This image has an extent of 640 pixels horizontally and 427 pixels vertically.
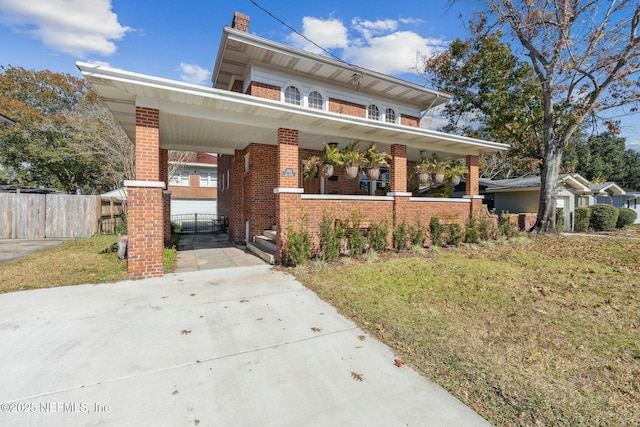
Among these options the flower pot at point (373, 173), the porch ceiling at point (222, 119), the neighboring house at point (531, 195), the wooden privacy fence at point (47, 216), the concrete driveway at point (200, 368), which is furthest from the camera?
the neighboring house at point (531, 195)

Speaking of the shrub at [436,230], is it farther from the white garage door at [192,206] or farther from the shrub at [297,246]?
the white garage door at [192,206]

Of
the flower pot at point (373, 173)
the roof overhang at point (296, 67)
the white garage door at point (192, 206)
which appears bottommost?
the white garage door at point (192, 206)

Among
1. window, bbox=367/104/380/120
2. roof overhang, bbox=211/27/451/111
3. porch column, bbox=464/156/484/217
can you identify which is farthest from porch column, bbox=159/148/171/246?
porch column, bbox=464/156/484/217

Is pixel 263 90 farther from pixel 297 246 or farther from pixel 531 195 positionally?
pixel 531 195

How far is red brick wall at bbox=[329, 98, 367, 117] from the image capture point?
11.1 m

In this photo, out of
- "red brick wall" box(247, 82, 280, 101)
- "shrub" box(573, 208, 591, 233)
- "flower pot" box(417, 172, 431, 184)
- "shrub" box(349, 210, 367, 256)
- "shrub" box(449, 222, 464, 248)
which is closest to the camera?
"shrub" box(349, 210, 367, 256)

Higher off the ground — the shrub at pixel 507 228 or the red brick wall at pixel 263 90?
the red brick wall at pixel 263 90

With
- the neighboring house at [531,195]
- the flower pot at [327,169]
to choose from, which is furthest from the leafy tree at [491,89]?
the flower pot at [327,169]

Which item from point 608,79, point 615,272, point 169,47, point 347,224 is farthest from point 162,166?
point 608,79

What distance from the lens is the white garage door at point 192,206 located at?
72.8 feet

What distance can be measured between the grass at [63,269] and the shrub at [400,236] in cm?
613

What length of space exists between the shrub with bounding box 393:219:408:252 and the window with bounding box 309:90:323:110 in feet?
17.5

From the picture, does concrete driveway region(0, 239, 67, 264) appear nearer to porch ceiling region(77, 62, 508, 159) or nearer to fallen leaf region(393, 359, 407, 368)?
porch ceiling region(77, 62, 508, 159)

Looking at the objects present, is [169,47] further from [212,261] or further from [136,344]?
[136,344]
